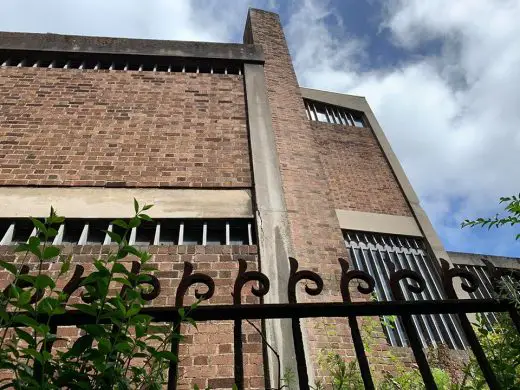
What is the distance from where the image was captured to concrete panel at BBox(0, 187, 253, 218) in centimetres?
398

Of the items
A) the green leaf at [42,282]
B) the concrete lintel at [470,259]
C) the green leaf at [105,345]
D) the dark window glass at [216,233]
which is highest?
the concrete lintel at [470,259]

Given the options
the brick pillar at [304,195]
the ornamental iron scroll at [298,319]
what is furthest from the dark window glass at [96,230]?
the ornamental iron scroll at [298,319]

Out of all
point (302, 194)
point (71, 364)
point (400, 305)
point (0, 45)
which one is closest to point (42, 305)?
point (71, 364)

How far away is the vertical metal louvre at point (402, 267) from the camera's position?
604cm

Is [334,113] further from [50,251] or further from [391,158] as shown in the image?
[50,251]

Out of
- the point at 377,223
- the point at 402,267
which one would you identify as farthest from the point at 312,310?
the point at 377,223

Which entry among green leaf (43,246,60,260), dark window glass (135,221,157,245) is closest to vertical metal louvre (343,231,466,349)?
dark window glass (135,221,157,245)

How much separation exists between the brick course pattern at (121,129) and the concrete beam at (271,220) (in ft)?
0.63

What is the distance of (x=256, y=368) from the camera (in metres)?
3.05

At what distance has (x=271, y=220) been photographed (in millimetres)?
4094

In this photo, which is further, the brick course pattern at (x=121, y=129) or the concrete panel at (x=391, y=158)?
the concrete panel at (x=391, y=158)

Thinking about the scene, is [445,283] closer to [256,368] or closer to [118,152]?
[256,368]

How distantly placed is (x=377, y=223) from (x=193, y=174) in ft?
15.0

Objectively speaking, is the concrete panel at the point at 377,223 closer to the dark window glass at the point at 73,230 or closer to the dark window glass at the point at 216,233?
the dark window glass at the point at 216,233
